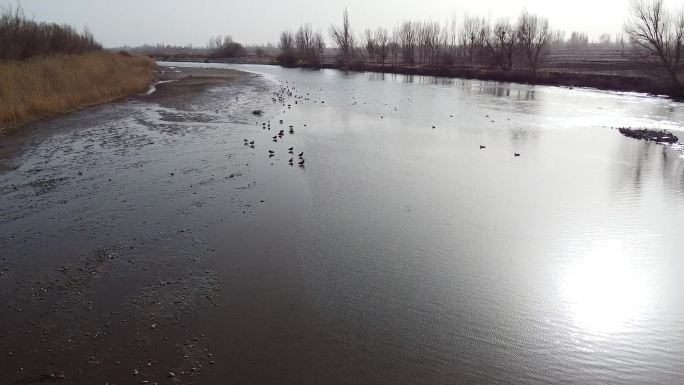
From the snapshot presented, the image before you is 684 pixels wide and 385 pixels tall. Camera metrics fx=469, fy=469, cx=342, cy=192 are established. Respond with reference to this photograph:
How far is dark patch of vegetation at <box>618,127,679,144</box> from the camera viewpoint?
14374 millimetres

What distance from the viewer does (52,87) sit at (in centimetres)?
1983

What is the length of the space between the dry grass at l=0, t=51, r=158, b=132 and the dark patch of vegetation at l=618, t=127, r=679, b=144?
2054 centimetres

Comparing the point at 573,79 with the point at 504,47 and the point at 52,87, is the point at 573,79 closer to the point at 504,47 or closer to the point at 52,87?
the point at 504,47

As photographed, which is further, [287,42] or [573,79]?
[287,42]

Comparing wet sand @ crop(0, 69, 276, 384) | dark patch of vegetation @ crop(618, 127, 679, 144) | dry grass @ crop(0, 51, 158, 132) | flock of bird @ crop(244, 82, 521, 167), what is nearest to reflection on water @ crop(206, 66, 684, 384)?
flock of bird @ crop(244, 82, 521, 167)

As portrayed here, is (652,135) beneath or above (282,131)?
beneath

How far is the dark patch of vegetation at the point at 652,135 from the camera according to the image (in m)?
14.4

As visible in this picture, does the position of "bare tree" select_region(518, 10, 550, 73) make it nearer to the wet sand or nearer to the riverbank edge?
the riverbank edge

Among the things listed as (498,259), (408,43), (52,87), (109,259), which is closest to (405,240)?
(498,259)

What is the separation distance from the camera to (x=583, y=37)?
6993 inches

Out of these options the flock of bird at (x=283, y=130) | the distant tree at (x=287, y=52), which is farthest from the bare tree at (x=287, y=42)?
the flock of bird at (x=283, y=130)

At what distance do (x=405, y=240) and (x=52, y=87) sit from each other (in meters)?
19.1

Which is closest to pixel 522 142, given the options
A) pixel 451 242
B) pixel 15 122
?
pixel 451 242

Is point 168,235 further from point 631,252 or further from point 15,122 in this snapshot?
point 15,122
